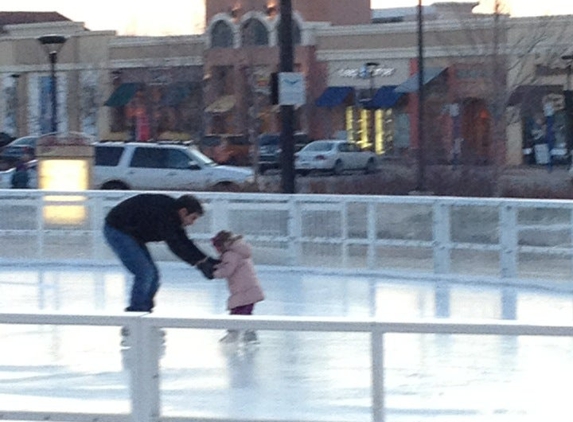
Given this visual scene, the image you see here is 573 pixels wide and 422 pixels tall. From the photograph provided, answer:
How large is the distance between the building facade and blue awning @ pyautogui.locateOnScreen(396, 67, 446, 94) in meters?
0.07

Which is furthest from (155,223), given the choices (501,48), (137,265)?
(501,48)

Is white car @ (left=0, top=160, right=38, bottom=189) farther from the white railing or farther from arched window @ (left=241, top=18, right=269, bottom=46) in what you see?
arched window @ (left=241, top=18, right=269, bottom=46)

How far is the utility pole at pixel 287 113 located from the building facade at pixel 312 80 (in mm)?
23172

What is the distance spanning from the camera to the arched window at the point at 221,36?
198 ft

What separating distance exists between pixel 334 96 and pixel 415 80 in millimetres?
4294

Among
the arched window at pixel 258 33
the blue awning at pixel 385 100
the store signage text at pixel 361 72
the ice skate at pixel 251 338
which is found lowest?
the ice skate at pixel 251 338

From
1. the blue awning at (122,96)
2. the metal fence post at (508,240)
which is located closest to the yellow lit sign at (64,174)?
the metal fence post at (508,240)

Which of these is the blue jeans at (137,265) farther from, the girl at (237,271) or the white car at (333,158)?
the white car at (333,158)

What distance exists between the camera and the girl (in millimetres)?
11469

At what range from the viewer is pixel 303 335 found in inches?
276

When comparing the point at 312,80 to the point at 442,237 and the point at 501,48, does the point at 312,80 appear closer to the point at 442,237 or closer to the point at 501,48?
the point at 501,48

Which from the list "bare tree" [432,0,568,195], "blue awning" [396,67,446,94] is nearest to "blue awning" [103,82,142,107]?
"blue awning" [396,67,446,94]

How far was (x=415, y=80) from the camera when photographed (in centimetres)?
5497

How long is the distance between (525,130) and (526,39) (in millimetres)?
5089
